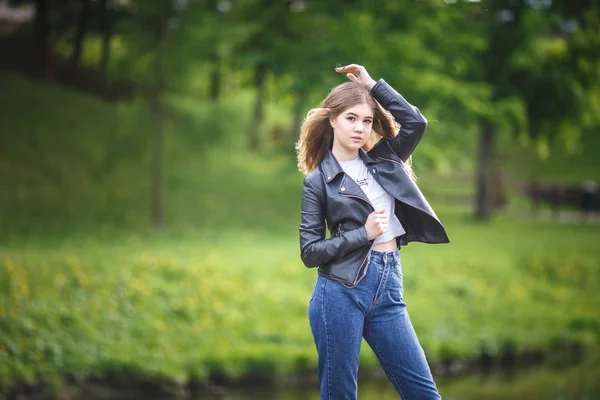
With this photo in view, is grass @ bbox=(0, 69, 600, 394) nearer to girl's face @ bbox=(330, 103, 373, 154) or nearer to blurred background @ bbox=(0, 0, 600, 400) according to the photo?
blurred background @ bbox=(0, 0, 600, 400)

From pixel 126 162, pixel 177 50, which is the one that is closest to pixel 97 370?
pixel 177 50

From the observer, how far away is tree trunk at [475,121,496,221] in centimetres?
1906

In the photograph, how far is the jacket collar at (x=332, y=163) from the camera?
124 inches

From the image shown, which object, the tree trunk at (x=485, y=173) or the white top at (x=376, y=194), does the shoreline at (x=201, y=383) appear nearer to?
the tree trunk at (x=485, y=173)

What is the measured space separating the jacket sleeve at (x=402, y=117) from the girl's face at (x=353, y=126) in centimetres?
7

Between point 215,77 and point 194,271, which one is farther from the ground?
point 215,77

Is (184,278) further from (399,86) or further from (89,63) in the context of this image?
(89,63)

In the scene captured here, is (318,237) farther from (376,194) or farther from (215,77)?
(215,77)

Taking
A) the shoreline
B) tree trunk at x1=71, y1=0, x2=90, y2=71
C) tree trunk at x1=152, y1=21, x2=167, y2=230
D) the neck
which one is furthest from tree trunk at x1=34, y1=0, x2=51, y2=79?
the neck

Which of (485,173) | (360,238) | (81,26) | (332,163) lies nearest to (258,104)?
(81,26)

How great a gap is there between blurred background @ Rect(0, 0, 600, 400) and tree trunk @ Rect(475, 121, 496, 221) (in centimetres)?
7

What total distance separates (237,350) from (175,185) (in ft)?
26.9

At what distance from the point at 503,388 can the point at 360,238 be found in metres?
8.96

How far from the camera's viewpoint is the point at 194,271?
1238 cm
